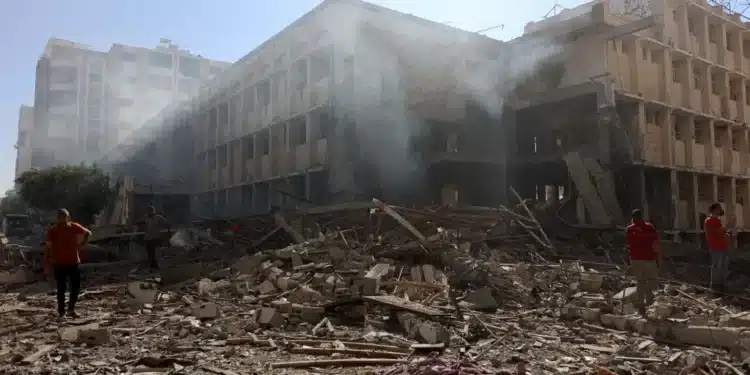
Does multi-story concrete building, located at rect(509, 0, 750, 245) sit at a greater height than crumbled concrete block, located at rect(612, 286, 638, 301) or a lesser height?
greater

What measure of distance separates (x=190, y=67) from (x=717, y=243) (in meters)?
57.9

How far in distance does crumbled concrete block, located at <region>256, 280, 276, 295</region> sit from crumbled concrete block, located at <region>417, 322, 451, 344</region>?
392cm

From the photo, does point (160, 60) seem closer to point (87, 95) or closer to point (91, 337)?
point (87, 95)

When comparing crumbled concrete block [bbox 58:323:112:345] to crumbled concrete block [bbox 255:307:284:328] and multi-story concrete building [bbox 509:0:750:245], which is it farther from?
multi-story concrete building [bbox 509:0:750:245]

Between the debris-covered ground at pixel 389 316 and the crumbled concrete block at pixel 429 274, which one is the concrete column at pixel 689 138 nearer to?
the debris-covered ground at pixel 389 316

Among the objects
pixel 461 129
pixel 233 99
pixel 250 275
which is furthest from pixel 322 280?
pixel 233 99

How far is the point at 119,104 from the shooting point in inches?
2163

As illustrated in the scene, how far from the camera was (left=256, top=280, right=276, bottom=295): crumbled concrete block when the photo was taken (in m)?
9.55

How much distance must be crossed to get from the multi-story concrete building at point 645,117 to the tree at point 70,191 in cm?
2155

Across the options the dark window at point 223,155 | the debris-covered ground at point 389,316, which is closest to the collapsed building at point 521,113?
the dark window at point 223,155

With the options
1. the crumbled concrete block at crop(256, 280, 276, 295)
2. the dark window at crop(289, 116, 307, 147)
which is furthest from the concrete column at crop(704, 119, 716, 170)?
the crumbled concrete block at crop(256, 280, 276, 295)

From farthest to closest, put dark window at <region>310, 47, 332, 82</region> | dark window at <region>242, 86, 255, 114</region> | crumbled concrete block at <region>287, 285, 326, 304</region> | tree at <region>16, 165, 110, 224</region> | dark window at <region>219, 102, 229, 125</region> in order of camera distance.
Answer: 1. dark window at <region>219, 102, 229, 125</region>
2. tree at <region>16, 165, 110, 224</region>
3. dark window at <region>242, 86, 255, 114</region>
4. dark window at <region>310, 47, 332, 82</region>
5. crumbled concrete block at <region>287, 285, 326, 304</region>

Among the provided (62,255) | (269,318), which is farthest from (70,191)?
(269,318)

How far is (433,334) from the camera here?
6.15m
